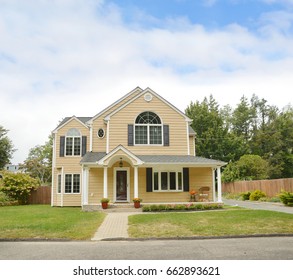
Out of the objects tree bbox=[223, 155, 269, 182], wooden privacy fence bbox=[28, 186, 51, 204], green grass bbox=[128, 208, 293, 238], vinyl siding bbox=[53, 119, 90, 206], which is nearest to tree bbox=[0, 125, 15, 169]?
wooden privacy fence bbox=[28, 186, 51, 204]

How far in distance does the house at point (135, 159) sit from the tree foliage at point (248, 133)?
23072 mm

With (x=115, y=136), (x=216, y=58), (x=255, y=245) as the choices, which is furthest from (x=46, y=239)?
(x=115, y=136)

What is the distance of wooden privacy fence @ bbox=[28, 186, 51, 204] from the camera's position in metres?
28.5

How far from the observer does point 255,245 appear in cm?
902

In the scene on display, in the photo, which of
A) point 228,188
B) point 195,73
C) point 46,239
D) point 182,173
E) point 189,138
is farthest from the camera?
point 228,188

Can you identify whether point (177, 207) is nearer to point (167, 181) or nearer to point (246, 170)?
point (167, 181)

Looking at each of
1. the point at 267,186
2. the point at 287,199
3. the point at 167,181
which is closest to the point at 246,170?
the point at 267,186

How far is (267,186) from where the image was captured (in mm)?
29062

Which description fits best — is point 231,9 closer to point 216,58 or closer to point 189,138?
point 216,58

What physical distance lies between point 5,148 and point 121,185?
24.6 meters

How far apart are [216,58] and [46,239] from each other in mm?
Result: 10486

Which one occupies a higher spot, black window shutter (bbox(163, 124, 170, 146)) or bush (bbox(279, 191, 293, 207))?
black window shutter (bbox(163, 124, 170, 146))

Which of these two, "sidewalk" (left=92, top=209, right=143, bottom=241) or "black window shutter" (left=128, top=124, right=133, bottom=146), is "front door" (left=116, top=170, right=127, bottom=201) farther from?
"sidewalk" (left=92, top=209, right=143, bottom=241)

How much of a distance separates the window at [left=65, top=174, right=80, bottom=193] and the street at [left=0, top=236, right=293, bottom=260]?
47.7 feet
